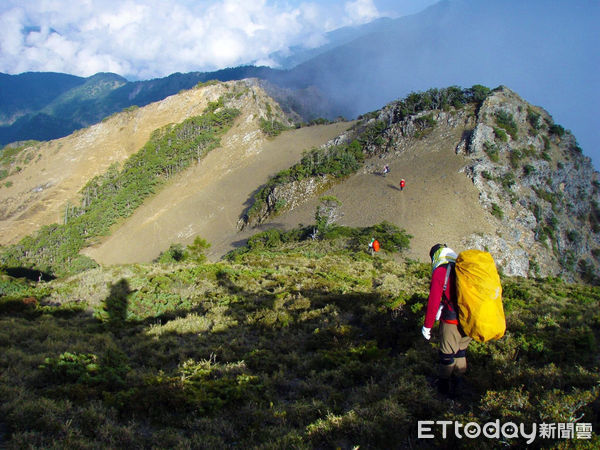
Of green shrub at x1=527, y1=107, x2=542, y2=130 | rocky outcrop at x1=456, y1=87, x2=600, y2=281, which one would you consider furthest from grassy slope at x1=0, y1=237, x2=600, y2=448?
green shrub at x1=527, y1=107, x2=542, y2=130

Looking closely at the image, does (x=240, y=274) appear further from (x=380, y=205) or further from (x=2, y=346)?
(x=380, y=205)

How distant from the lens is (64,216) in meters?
66.4

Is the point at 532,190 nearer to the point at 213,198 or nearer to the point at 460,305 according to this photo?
the point at 460,305

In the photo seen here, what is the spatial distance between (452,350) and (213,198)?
5308 centimetres

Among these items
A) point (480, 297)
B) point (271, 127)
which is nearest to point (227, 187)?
point (271, 127)

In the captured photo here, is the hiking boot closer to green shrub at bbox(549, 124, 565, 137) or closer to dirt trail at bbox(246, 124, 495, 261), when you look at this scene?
dirt trail at bbox(246, 124, 495, 261)

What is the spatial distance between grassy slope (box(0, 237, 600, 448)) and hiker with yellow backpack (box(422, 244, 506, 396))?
509mm

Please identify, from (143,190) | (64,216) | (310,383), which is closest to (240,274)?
(310,383)

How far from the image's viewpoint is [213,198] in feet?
178

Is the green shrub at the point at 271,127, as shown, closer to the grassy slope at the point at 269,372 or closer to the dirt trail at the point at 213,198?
the dirt trail at the point at 213,198

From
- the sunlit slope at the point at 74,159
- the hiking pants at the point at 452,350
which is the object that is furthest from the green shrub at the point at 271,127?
the hiking pants at the point at 452,350

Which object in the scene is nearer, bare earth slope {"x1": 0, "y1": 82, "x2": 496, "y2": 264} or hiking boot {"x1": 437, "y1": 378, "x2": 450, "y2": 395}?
hiking boot {"x1": 437, "y1": 378, "x2": 450, "y2": 395}

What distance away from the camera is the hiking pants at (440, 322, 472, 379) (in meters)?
4.14

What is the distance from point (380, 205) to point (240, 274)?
18508 millimetres
